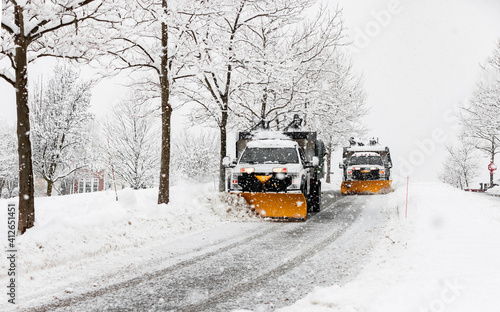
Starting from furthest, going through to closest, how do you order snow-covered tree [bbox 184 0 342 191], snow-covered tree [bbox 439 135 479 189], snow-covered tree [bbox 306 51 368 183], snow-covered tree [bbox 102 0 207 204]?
snow-covered tree [bbox 439 135 479 189]
snow-covered tree [bbox 306 51 368 183]
snow-covered tree [bbox 184 0 342 191]
snow-covered tree [bbox 102 0 207 204]

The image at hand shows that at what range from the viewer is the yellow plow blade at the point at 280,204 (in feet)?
39.1

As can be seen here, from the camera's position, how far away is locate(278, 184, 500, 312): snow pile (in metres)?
4.30

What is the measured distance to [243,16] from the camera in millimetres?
17641

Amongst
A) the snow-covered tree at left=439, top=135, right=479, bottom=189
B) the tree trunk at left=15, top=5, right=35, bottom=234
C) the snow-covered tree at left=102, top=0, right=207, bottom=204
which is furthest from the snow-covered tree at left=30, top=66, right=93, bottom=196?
the snow-covered tree at left=439, top=135, right=479, bottom=189

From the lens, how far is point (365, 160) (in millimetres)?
24234

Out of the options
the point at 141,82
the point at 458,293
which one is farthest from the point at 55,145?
the point at 458,293

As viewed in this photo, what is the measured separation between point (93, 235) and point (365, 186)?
60.2ft

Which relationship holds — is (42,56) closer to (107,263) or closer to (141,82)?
(107,263)

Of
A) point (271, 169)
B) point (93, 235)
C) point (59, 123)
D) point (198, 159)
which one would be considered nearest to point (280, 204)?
point (271, 169)

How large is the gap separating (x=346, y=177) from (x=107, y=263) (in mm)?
18970

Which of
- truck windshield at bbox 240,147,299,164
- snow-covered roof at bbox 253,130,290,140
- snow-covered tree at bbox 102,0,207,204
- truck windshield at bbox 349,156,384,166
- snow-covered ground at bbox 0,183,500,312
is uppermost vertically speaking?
snow-covered tree at bbox 102,0,207,204

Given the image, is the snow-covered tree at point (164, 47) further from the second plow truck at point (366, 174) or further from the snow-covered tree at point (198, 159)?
the snow-covered tree at point (198, 159)

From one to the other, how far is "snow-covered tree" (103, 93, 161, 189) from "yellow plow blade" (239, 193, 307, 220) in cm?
2221

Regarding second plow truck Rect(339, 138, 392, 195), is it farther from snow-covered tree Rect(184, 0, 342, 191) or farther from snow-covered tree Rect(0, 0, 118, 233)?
snow-covered tree Rect(0, 0, 118, 233)
